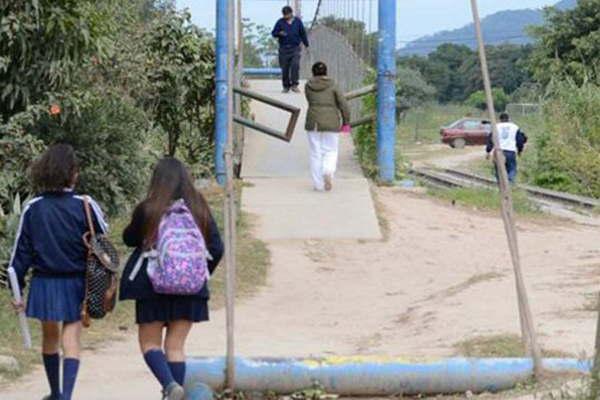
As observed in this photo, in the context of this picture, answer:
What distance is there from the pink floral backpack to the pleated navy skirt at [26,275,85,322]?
55cm

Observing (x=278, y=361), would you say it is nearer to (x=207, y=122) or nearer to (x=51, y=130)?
(x=51, y=130)

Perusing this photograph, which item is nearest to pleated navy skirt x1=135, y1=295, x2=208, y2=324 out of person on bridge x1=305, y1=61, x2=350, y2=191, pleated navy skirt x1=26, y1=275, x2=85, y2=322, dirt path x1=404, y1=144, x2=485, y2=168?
pleated navy skirt x1=26, y1=275, x2=85, y2=322

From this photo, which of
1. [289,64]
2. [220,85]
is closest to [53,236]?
[220,85]

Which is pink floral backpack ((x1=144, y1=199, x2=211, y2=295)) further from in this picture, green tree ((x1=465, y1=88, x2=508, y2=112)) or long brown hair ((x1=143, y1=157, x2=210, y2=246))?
green tree ((x1=465, y1=88, x2=508, y2=112))

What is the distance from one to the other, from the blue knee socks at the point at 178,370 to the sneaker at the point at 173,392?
21 cm

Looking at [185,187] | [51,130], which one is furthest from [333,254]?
[185,187]

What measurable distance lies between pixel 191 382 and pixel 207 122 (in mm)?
12799

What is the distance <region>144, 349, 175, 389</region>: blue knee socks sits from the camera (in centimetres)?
662

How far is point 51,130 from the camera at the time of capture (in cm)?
1392

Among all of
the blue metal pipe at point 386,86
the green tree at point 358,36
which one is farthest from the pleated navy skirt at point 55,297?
the green tree at point 358,36

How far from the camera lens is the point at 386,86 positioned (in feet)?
60.1

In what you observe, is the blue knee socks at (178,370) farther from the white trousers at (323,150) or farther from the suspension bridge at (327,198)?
the white trousers at (323,150)

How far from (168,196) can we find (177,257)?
12.7 inches

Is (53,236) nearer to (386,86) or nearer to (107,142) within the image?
(107,142)
